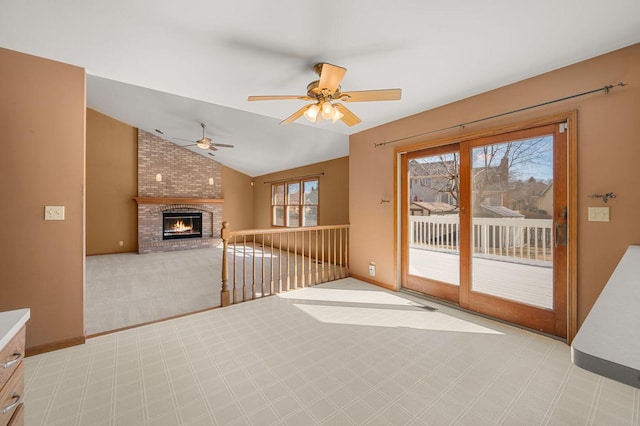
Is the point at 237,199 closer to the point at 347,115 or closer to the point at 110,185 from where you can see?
the point at 110,185

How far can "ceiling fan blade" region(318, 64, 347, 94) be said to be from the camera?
185cm

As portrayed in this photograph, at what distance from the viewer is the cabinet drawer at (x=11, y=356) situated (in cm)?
84

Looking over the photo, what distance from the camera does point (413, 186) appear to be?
11.9 feet

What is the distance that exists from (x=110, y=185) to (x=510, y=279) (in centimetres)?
870

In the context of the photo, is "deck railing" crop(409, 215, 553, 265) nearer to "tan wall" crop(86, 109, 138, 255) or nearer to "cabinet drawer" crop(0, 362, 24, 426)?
"cabinet drawer" crop(0, 362, 24, 426)

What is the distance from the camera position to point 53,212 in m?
2.22

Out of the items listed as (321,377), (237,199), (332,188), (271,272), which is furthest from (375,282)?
(237,199)

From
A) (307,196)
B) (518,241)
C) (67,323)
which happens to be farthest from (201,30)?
(307,196)

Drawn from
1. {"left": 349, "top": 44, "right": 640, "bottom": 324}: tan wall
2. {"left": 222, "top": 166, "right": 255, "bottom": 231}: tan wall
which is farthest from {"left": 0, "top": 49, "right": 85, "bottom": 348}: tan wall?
{"left": 222, "top": 166, "right": 255, "bottom": 231}: tan wall

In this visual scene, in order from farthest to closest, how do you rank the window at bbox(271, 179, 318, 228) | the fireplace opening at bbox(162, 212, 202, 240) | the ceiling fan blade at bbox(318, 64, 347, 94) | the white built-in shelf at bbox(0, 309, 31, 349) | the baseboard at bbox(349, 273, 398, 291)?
the fireplace opening at bbox(162, 212, 202, 240)
the window at bbox(271, 179, 318, 228)
the baseboard at bbox(349, 273, 398, 291)
the ceiling fan blade at bbox(318, 64, 347, 94)
the white built-in shelf at bbox(0, 309, 31, 349)

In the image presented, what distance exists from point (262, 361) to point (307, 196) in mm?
5153

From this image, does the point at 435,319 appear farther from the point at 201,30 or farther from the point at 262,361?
the point at 201,30

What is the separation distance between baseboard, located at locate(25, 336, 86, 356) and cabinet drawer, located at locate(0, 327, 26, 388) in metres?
1.65

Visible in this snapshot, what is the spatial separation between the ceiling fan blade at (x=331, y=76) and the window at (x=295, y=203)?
4.48m
